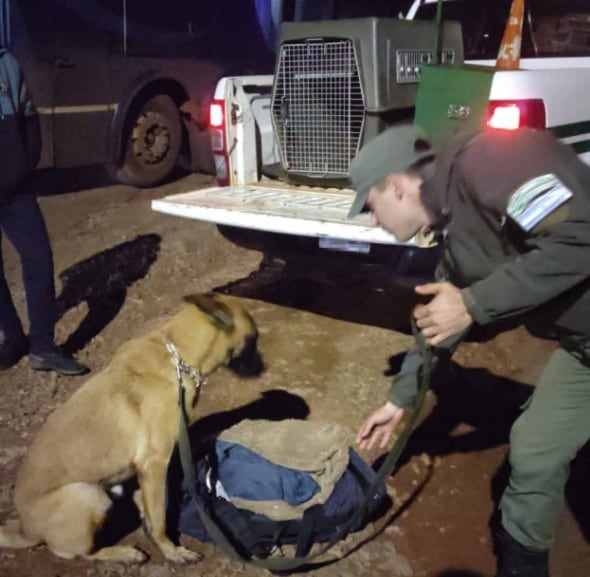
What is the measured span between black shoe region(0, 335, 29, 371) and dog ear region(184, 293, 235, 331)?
1.57 metres

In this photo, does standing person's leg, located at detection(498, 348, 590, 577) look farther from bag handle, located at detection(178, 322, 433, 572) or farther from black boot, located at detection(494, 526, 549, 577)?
bag handle, located at detection(178, 322, 433, 572)

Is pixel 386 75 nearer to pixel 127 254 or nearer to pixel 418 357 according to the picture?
pixel 418 357

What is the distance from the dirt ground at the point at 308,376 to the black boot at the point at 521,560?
1.32 ft

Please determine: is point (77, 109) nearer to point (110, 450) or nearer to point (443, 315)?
point (110, 450)

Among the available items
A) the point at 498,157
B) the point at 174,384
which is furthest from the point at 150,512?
the point at 498,157

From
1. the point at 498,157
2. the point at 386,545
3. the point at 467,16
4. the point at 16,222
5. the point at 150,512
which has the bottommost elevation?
the point at 386,545

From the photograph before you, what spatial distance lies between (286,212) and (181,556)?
2075mm

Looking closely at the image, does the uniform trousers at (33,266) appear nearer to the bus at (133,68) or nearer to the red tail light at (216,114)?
the red tail light at (216,114)

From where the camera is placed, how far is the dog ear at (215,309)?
305cm

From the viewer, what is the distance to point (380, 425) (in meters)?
2.69

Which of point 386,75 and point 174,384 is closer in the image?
point 174,384

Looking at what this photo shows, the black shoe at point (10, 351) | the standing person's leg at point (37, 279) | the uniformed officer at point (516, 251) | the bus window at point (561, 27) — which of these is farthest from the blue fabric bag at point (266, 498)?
the bus window at point (561, 27)

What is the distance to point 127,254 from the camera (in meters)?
6.00

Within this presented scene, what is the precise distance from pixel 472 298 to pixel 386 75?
→ 9.11 feet
